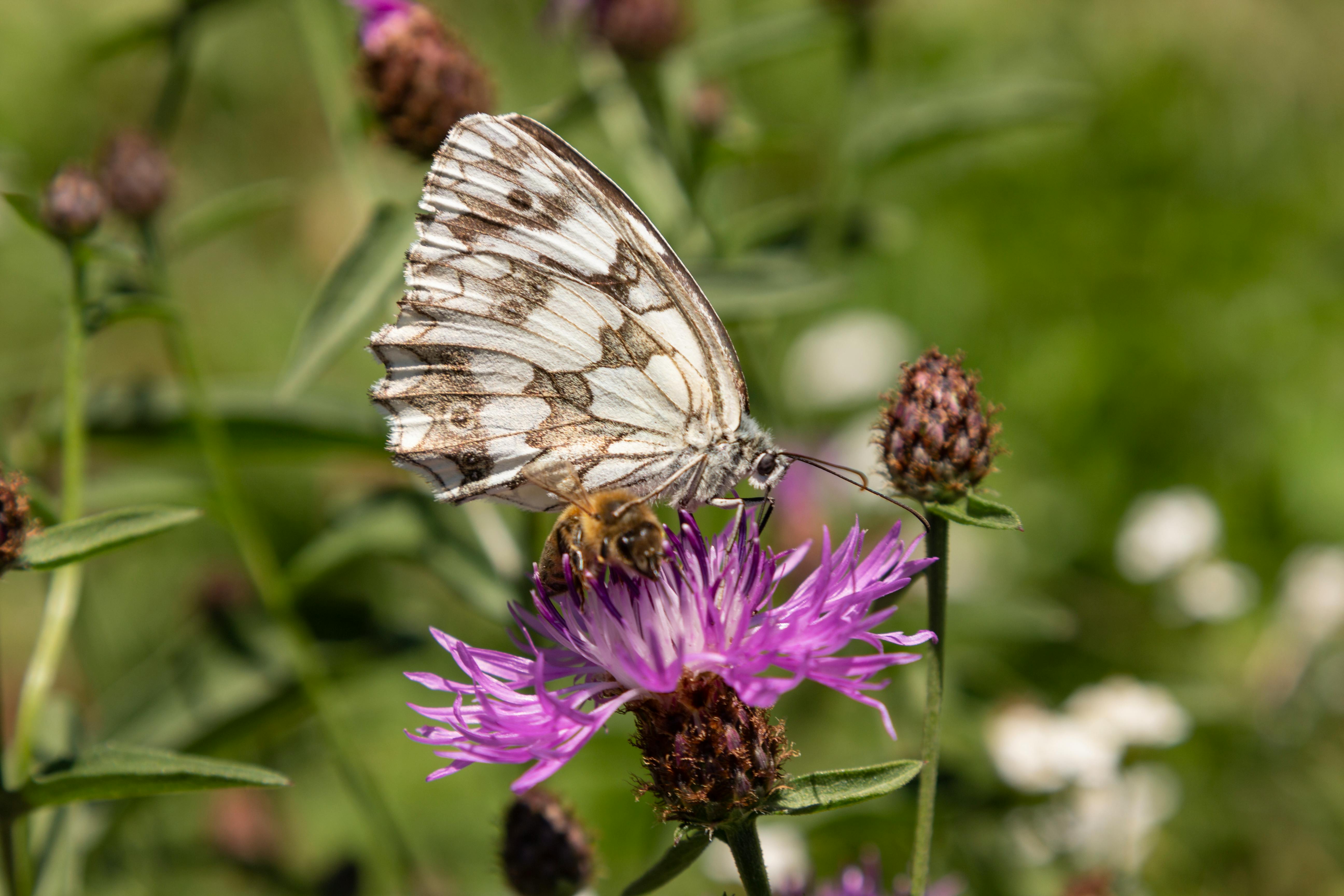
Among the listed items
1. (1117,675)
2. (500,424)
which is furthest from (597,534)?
(1117,675)

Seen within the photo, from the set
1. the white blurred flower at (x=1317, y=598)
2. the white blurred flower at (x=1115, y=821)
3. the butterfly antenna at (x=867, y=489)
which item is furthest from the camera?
the white blurred flower at (x=1317, y=598)

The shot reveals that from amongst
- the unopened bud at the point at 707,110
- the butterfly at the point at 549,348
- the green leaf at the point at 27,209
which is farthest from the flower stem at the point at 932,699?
the unopened bud at the point at 707,110

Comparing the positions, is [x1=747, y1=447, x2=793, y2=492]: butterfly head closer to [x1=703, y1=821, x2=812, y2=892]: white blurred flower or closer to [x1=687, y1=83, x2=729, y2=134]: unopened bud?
[x1=703, y1=821, x2=812, y2=892]: white blurred flower

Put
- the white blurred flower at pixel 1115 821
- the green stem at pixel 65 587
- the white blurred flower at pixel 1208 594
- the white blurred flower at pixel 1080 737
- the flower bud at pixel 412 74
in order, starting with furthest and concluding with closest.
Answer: the white blurred flower at pixel 1208 594 → the white blurred flower at pixel 1115 821 → the white blurred flower at pixel 1080 737 → the flower bud at pixel 412 74 → the green stem at pixel 65 587

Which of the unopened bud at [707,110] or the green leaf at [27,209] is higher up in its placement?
the green leaf at [27,209]

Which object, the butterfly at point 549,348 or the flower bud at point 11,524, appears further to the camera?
the butterfly at point 549,348

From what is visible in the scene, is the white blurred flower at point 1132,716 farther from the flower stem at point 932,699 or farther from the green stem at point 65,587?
the green stem at point 65,587

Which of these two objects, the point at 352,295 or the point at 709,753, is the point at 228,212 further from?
the point at 709,753

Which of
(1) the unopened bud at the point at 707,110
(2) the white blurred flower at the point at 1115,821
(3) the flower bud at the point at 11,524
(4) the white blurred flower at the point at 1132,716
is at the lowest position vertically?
(2) the white blurred flower at the point at 1115,821
